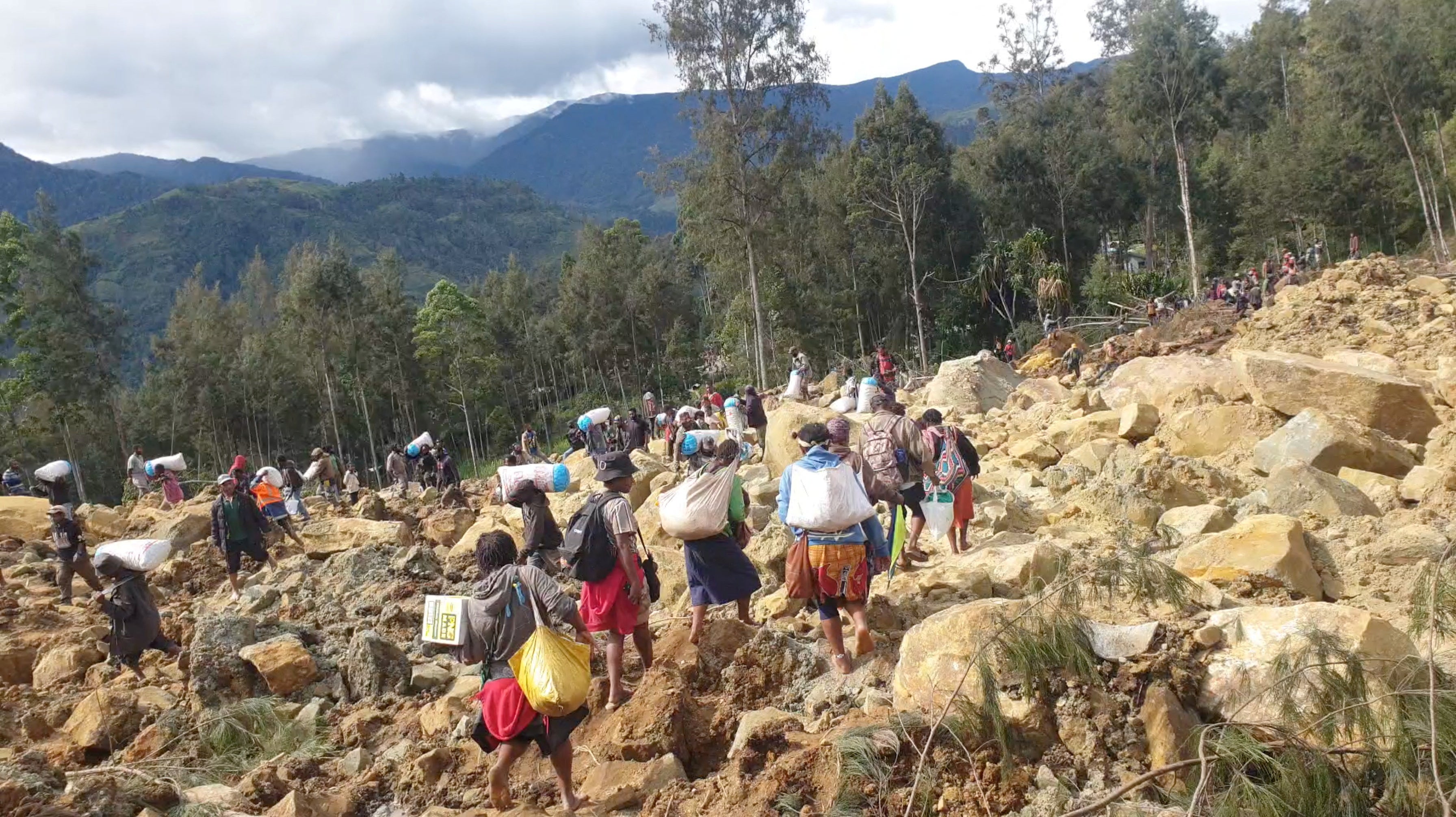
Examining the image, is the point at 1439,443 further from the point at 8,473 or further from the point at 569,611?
the point at 8,473

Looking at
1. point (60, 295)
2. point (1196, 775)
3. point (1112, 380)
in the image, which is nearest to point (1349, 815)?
point (1196, 775)

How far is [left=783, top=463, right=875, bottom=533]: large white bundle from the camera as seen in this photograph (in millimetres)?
4395

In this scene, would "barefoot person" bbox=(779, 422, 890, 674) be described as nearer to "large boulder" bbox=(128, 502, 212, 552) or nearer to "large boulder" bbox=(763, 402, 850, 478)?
"large boulder" bbox=(763, 402, 850, 478)

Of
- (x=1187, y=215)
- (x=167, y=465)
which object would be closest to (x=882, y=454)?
(x=167, y=465)

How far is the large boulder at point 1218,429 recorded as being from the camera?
9.10 meters

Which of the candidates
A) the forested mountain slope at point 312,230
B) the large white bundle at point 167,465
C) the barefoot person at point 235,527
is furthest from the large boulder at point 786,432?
the forested mountain slope at point 312,230

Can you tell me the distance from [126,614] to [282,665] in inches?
54.6

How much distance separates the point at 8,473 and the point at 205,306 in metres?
29.8

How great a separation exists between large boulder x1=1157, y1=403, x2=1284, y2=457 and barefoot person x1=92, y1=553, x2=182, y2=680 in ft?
30.7

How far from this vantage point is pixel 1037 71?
125ft

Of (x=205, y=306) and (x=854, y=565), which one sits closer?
(x=854, y=565)

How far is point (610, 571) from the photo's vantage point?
4.61 m

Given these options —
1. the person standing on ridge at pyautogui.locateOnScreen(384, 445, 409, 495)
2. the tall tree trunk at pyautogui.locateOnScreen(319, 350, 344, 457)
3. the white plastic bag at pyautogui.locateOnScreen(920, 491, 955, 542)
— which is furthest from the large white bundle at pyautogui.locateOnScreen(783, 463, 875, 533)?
the tall tree trunk at pyautogui.locateOnScreen(319, 350, 344, 457)

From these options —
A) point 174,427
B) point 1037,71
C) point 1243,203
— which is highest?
point 1037,71
